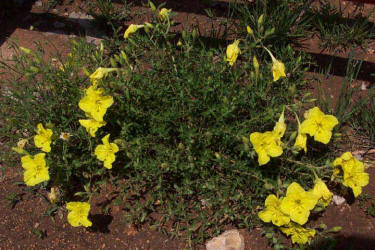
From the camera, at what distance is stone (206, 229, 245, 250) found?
272 cm

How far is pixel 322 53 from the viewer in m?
3.78

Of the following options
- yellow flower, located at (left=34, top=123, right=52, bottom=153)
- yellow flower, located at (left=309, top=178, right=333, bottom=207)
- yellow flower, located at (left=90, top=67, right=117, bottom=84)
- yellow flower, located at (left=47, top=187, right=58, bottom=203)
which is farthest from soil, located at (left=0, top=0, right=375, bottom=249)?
yellow flower, located at (left=90, top=67, right=117, bottom=84)

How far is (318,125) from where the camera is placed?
251 cm

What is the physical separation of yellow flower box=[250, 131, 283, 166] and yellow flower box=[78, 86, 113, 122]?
109 cm

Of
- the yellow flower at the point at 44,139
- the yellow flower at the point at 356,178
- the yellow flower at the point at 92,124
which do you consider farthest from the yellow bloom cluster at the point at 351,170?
the yellow flower at the point at 44,139

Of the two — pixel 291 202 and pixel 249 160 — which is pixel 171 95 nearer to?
pixel 249 160

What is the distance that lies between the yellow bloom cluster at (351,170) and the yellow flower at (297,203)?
33 cm

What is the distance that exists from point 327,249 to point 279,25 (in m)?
2.18

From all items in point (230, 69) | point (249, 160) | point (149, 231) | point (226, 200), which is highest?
point (230, 69)

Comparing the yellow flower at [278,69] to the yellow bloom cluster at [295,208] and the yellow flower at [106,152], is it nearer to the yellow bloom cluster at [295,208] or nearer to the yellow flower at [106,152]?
the yellow bloom cluster at [295,208]

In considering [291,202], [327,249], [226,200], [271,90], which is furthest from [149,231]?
[271,90]

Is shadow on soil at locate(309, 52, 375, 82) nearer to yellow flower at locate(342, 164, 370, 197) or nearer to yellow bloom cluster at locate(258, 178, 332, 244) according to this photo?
yellow flower at locate(342, 164, 370, 197)

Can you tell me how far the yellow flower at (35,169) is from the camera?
2.50m

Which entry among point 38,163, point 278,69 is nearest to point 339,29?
point 278,69
